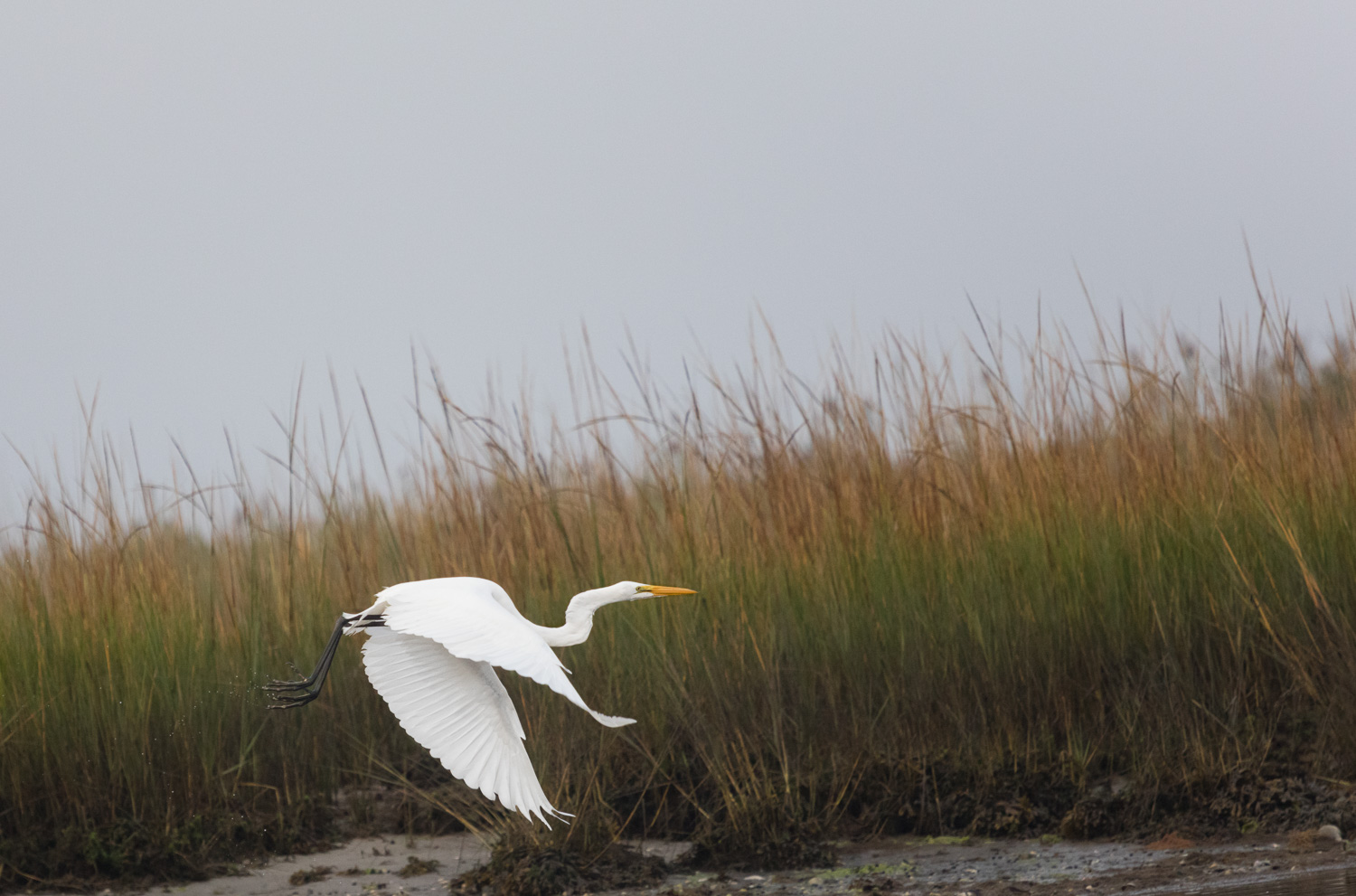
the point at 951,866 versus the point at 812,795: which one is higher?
the point at 812,795

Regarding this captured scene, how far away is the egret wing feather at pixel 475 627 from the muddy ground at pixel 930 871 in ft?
6.10

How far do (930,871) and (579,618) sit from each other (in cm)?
221

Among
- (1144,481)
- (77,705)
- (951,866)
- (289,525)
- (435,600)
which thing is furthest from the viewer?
(289,525)

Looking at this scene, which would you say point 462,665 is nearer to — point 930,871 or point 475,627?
point 475,627

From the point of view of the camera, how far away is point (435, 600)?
2719mm

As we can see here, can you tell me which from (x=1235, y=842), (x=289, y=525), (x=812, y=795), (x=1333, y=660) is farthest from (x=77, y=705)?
(x=1333, y=660)

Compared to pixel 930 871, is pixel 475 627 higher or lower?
higher

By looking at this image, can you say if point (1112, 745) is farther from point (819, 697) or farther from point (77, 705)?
point (77, 705)

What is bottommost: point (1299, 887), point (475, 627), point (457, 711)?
point (1299, 887)

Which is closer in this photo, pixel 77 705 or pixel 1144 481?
pixel 77 705

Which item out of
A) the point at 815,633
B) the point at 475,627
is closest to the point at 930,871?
the point at 815,633

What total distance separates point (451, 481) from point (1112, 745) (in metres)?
3.01

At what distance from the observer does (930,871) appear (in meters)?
4.55

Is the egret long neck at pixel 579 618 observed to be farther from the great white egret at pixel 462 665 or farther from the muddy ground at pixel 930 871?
the muddy ground at pixel 930 871
